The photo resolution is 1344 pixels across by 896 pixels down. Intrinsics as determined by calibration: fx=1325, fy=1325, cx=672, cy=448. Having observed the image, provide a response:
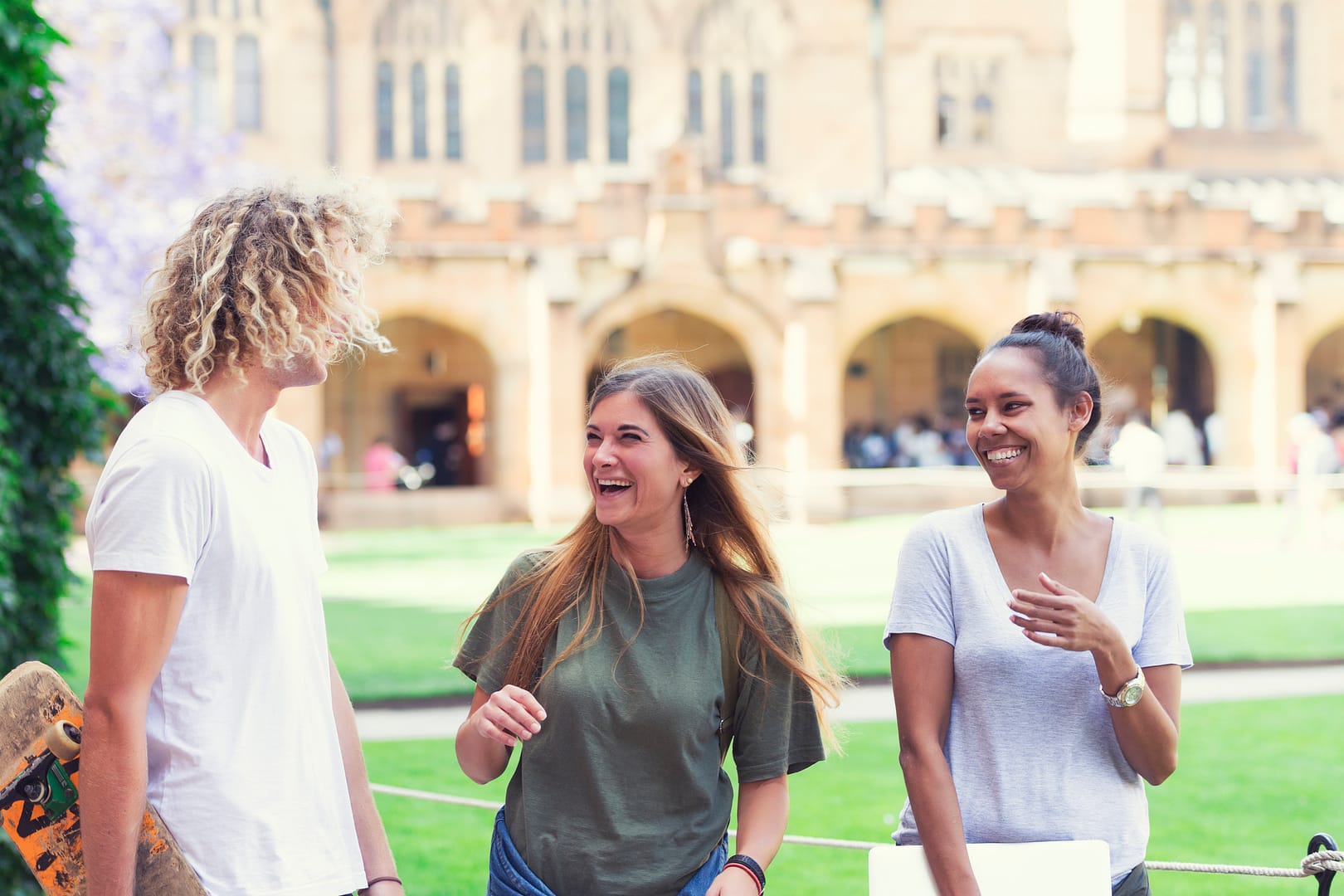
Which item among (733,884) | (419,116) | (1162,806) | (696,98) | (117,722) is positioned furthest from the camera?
(696,98)

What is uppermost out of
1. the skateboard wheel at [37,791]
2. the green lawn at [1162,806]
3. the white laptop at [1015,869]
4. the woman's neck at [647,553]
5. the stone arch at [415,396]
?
the stone arch at [415,396]

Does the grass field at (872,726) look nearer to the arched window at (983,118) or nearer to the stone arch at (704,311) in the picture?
the stone arch at (704,311)

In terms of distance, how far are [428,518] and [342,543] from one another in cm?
332

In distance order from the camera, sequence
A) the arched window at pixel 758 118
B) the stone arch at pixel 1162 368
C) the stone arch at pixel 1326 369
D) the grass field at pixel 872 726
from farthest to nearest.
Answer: the arched window at pixel 758 118, the stone arch at pixel 1326 369, the stone arch at pixel 1162 368, the grass field at pixel 872 726

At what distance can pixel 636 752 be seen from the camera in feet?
7.61

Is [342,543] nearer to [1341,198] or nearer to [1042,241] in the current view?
[1042,241]

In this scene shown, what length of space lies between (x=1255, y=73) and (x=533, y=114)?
1905 centimetres

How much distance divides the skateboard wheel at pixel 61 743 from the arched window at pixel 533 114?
30.0 m

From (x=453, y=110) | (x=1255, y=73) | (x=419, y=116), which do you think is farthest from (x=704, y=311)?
(x=1255, y=73)

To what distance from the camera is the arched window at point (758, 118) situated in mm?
31844

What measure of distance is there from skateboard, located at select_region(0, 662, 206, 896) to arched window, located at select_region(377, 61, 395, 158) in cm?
2990

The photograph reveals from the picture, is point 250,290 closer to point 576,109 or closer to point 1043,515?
point 1043,515

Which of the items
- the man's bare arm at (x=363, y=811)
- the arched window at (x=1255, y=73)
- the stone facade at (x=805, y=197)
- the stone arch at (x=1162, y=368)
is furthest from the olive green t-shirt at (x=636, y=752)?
the arched window at (x=1255, y=73)

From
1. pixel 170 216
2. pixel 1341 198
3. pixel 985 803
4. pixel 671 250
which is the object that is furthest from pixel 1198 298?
pixel 985 803
